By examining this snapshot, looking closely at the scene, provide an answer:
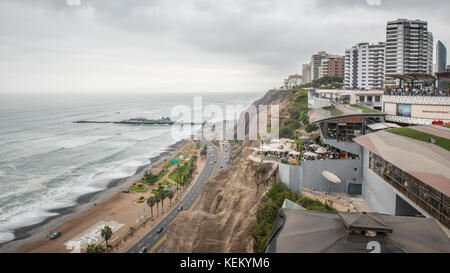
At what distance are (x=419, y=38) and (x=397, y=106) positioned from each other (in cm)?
5123

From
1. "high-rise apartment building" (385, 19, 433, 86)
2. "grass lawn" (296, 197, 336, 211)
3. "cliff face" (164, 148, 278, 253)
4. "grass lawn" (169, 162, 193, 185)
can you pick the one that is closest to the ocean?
"grass lawn" (169, 162, 193, 185)

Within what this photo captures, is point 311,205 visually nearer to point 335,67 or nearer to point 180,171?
point 180,171

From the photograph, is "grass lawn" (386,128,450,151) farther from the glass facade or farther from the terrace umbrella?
the terrace umbrella

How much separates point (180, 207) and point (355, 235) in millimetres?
32581

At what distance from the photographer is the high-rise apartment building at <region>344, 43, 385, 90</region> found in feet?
247

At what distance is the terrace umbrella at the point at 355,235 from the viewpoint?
6609 mm

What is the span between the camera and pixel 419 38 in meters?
65.0

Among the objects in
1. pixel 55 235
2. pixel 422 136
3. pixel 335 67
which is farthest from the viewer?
pixel 335 67

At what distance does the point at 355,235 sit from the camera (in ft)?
23.1

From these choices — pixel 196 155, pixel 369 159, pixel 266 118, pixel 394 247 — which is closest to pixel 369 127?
pixel 369 159

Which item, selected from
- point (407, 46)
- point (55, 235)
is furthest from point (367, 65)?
point (55, 235)

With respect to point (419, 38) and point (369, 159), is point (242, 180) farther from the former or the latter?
point (419, 38)

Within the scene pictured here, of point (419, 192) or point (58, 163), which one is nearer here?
point (419, 192)

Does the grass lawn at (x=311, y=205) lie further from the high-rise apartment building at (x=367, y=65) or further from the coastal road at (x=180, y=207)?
the high-rise apartment building at (x=367, y=65)
